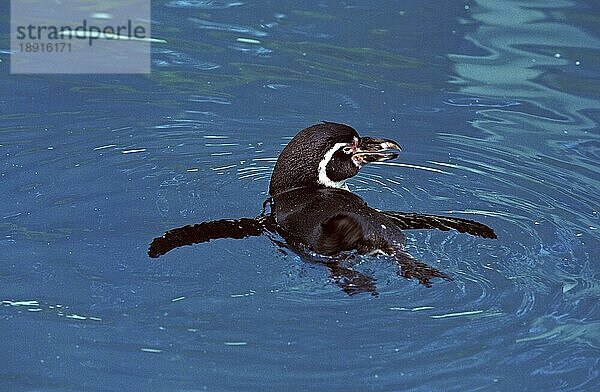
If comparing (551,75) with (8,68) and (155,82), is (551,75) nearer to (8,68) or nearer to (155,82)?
(155,82)

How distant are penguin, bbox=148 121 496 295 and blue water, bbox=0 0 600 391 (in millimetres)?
53

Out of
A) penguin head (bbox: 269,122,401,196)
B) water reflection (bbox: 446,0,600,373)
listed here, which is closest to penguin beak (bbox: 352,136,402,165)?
penguin head (bbox: 269,122,401,196)

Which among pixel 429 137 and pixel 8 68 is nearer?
pixel 429 137

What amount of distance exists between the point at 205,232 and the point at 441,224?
32.6 inches

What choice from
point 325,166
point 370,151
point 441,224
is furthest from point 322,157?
point 441,224

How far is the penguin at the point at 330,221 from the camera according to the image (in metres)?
3.71

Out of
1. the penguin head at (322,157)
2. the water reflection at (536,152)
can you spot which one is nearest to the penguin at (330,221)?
the penguin head at (322,157)

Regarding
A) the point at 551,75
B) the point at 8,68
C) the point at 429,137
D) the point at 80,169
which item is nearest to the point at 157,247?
the point at 80,169

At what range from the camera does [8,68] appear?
586cm

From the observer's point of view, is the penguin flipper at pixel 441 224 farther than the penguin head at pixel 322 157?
No

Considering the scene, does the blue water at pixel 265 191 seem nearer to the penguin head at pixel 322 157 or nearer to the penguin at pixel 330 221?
the penguin at pixel 330 221

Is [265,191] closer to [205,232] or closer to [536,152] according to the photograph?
[205,232]

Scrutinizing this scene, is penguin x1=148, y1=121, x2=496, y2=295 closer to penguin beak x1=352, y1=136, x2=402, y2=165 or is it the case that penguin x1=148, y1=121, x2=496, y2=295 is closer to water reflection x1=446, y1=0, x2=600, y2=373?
penguin beak x1=352, y1=136, x2=402, y2=165

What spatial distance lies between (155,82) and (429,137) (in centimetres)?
146
